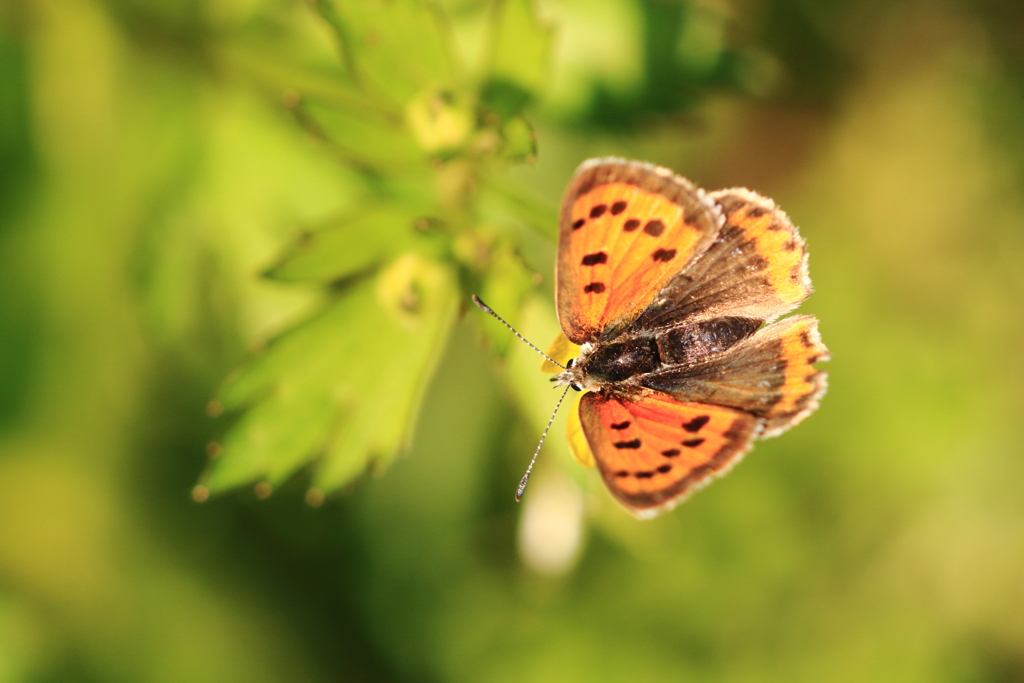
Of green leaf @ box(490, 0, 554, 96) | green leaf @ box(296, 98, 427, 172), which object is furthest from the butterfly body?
green leaf @ box(296, 98, 427, 172)

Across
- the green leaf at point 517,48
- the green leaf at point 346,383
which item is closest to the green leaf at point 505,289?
the green leaf at point 346,383

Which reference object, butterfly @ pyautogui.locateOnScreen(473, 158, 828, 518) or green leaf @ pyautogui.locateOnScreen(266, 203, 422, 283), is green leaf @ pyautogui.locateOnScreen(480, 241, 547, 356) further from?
green leaf @ pyautogui.locateOnScreen(266, 203, 422, 283)

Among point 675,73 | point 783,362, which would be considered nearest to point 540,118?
point 675,73

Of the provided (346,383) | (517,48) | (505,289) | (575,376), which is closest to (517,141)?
(517,48)

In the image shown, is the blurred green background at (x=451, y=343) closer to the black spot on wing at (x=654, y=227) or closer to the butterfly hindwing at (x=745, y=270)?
the black spot on wing at (x=654, y=227)

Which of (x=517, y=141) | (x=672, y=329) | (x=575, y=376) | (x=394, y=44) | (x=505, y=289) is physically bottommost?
(x=575, y=376)

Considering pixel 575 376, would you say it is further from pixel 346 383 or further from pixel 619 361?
pixel 346 383
